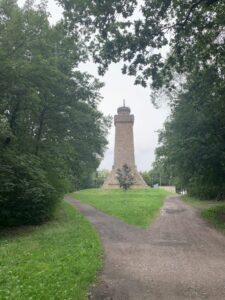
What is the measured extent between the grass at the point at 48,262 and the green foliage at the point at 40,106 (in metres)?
2.92

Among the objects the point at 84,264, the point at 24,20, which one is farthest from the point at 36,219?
the point at 24,20

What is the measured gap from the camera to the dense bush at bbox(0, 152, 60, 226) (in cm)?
1784

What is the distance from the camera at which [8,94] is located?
2080 centimetres

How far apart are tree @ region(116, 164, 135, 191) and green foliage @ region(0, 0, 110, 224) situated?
951 inches

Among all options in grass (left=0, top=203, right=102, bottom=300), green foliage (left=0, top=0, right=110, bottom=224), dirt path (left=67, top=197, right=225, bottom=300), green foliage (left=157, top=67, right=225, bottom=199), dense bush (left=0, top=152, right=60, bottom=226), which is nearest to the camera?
grass (left=0, top=203, right=102, bottom=300)

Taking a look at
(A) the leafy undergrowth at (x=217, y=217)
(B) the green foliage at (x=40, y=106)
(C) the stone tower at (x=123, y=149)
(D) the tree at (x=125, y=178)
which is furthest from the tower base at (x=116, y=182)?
(A) the leafy undergrowth at (x=217, y=217)

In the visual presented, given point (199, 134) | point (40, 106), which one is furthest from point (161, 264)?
point (40, 106)

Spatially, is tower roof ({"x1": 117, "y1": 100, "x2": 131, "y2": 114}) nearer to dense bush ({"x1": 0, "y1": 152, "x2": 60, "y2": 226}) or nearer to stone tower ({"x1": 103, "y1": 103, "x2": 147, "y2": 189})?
Result: stone tower ({"x1": 103, "y1": 103, "x2": 147, "y2": 189})

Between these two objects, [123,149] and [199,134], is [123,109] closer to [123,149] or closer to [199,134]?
[123,149]

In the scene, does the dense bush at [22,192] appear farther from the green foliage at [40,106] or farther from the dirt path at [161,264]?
the dirt path at [161,264]

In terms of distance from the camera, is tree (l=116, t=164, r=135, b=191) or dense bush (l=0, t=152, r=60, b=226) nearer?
dense bush (l=0, t=152, r=60, b=226)

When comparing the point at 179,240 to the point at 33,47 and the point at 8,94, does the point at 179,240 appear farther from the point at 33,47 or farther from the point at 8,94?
→ the point at 33,47

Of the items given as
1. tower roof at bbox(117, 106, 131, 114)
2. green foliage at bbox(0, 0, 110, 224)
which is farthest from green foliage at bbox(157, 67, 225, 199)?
tower roof at bbox(117, 106, 131, 114)

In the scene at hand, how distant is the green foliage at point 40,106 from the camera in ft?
62.2
